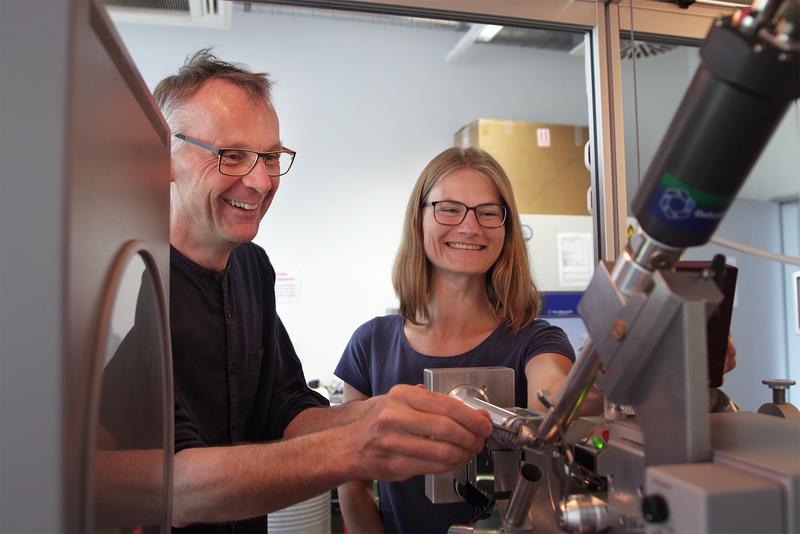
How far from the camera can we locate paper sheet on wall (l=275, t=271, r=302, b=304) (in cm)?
310

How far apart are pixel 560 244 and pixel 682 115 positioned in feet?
8.47

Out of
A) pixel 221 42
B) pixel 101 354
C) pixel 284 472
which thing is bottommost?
pixel 284 472

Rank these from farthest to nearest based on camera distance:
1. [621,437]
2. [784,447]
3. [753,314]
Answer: [753,314], [621,437], [784,447]

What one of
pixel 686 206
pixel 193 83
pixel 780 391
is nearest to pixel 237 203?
pixel 193 83

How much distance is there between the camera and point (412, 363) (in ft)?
4.27

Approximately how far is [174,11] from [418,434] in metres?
2.55

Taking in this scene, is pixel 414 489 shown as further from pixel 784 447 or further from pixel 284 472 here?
pixel 784 447

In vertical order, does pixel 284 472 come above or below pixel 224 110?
below

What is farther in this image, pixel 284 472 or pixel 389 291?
pixel 389 291

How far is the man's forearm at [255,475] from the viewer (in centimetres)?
70

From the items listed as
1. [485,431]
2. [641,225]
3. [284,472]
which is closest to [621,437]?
[485,431]

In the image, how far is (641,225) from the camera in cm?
48

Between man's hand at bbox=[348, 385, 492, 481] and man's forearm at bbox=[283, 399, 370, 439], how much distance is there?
1.22 feet

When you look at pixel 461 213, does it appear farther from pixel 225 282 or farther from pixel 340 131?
pixel 340 131
